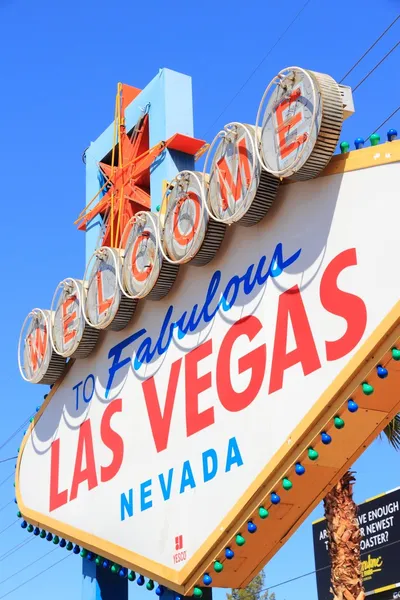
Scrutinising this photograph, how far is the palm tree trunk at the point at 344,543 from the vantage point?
12.3 m

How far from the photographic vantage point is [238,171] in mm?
9477

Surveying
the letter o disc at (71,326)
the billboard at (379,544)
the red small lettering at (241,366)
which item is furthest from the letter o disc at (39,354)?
the billboard at (379,544)

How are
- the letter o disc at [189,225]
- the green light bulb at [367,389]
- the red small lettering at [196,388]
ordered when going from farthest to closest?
the letter o disc at [189,225] < the red small lettering at [196,388] < the green light bulb at [367,389]

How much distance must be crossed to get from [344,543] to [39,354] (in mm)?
4798

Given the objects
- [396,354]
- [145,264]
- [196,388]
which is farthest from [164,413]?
[396,354]

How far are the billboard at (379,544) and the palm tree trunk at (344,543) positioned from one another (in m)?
12.0

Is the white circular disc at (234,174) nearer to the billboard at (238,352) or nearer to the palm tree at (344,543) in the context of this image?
the billboard at (238,352)

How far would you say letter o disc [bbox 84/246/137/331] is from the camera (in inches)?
452

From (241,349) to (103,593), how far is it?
4453 mm

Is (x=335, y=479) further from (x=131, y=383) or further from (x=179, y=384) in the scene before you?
(x=131, y=383)

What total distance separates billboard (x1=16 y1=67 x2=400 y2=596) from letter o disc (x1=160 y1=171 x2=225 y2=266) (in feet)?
0.07

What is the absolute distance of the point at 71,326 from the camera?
1249 centimetres

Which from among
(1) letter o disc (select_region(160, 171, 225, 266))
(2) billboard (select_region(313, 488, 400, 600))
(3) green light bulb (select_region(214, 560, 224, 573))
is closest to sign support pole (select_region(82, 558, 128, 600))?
(3) green light bulb (select_region(214, 560, 224, 573))

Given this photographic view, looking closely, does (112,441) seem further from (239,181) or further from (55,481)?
(239,181)
